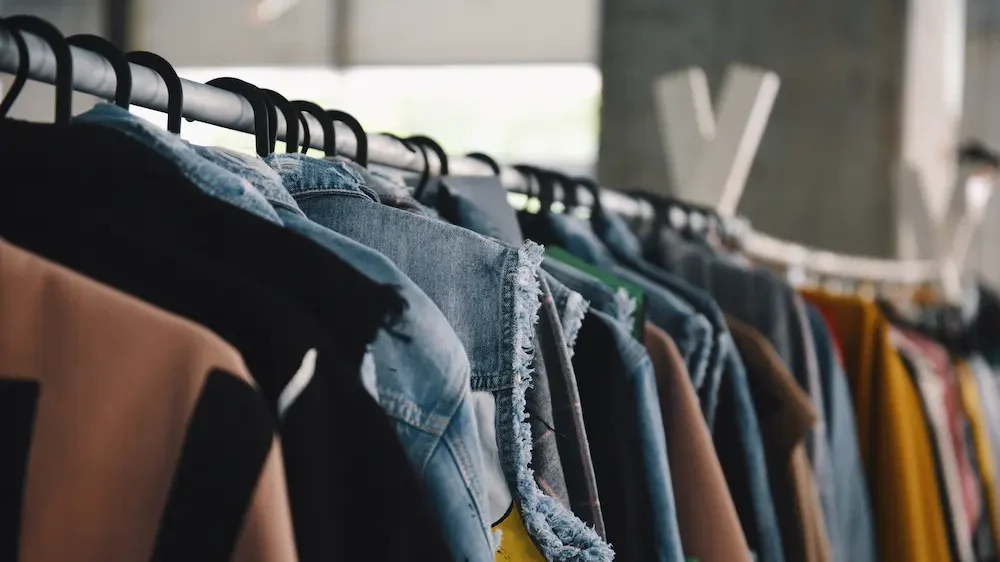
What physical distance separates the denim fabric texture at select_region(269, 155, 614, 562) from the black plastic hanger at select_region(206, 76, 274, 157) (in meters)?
0.02

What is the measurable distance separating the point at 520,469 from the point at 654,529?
26cm

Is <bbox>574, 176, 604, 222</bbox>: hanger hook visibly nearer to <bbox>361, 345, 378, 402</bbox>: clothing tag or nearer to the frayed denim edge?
the frayed denim edge

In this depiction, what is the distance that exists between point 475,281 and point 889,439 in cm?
117

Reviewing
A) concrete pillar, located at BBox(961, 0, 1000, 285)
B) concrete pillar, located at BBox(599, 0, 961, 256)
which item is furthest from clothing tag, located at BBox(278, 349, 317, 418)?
concrete pillar, located at BBox(961, 0, 1000, 285)

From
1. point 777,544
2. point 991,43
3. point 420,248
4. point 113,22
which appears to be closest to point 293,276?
point 420,248

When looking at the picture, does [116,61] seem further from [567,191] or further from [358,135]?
[567,191]

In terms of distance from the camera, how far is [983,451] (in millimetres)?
2145

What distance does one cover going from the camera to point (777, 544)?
49.0 inches

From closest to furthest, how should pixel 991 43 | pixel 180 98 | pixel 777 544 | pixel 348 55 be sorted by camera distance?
pixel 180 98 → pixel 777 544 → pixel 348 55 → pixel 991 43

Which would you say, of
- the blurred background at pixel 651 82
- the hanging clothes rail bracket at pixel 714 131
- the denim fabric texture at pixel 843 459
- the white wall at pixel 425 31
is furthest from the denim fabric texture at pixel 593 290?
the white wall at pixel 425 31

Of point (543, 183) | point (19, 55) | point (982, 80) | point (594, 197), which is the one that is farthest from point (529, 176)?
point (982, 80)

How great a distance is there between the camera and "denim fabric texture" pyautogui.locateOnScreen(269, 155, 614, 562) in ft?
2.35

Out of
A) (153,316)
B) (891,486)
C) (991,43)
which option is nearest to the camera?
(153,316)

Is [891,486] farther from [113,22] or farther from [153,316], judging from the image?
[113,22]
